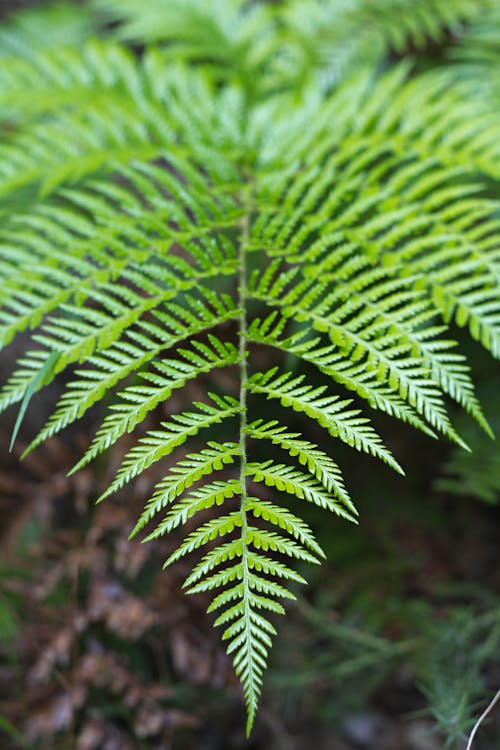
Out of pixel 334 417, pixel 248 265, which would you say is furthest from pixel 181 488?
pixel 248 265

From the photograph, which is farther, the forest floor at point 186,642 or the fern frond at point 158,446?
the forest floor at point 186,642

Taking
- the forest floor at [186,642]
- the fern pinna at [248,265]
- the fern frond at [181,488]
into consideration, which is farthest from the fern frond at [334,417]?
the forest floor at [186,642]

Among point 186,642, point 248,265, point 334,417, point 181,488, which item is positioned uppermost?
point 248,265

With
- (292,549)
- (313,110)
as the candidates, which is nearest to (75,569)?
(292,549)

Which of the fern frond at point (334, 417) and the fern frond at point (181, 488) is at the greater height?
the fern frond at point (334, 417)

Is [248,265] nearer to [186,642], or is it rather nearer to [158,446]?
[158,446]

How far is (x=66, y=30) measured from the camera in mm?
2949

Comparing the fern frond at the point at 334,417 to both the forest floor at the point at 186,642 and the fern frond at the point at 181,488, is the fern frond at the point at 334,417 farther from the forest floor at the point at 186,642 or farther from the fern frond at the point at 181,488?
the forest floor at the point at 186,642

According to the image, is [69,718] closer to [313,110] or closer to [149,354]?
[149,354]

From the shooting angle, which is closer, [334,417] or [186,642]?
[334,417]

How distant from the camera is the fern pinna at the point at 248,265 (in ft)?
3.58

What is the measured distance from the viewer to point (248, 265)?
1.90m

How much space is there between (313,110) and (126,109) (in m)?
0.56

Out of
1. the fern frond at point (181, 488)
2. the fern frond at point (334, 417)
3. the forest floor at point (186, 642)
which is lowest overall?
the forest floor at point (186, 642)
